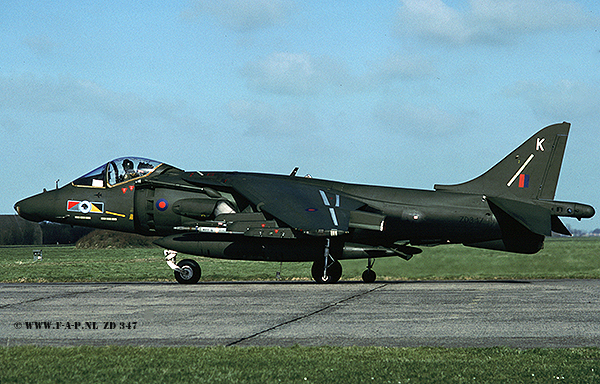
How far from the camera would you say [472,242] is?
19844 millimetres

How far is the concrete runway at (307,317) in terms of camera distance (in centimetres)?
915

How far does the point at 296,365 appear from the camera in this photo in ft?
23.4

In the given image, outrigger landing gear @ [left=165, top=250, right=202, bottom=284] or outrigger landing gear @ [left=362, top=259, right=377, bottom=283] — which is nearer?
outrigger landing gear @ [left=165, top=250, right=202, bottom=284]

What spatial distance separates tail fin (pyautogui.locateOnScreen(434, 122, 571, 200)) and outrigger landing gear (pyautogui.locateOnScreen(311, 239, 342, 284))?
4778mm

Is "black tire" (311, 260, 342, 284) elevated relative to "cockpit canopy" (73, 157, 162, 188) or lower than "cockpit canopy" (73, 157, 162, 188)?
lower

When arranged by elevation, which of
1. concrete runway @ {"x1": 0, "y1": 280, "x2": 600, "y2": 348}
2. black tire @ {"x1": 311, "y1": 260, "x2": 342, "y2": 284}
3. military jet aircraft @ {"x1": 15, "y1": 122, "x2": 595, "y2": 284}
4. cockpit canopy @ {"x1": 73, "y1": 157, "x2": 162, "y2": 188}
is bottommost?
concrete runway @ {"x1": 0, "y1": 280, "x2": 600, "y2": 348}

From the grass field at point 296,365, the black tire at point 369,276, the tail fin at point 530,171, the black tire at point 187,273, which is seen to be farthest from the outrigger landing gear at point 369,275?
the grass field at point 296,365

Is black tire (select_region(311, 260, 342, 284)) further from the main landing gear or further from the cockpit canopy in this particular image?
the cockpit canopy

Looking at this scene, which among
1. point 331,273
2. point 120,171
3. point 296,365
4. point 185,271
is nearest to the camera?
point 296,365

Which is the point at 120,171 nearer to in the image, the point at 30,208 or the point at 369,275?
the point at 30,208

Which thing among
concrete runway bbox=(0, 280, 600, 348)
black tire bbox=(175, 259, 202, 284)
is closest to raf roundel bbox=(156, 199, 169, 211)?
black tire bbox=(175, 259, 202, 284)

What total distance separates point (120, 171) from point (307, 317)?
39.2ft

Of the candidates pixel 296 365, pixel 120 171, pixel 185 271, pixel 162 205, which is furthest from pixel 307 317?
pixel 120 171

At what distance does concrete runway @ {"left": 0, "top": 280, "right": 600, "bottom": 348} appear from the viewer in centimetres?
915
